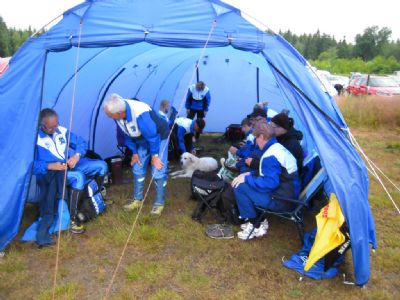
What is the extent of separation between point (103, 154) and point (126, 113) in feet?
7.94

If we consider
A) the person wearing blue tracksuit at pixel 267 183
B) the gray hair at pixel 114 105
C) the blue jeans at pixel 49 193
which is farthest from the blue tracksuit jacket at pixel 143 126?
the person wearing blue tracksuit at pixel 267 183

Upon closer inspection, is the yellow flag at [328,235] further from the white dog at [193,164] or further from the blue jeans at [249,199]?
the white dog at [193,164]

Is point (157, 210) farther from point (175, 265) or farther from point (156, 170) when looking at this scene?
point (175, 265)

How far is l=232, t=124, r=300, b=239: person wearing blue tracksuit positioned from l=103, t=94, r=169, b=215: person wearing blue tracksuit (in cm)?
102

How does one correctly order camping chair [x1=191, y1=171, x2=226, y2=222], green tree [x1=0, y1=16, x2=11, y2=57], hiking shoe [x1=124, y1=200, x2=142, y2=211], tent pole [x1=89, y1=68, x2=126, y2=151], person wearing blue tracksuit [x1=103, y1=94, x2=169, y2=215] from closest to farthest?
person wearing blue tracksuit [x1=103, y1=94, x2=169, y2=215]
camping chair [x1=191, y1=171, x2=226, y2=222]
hiking shoe [x1=124, y1=200, x2=142, y2=211]
tent pole [x1=89, y1=68, x2=126, y2=151]
green tree [x1=0, y1=16, x2=11, y2=57]

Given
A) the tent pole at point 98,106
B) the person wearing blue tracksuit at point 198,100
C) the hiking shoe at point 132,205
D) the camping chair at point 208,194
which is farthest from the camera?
the person wearing blue tracksuit at point 198,100

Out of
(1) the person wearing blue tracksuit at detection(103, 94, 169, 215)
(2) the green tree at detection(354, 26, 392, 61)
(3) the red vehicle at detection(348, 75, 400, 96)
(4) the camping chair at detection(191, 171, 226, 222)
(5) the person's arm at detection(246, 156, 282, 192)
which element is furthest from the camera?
(2) the green tree at detection(354, 26, 392, 61)

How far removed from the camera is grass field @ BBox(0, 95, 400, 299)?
3.05 m

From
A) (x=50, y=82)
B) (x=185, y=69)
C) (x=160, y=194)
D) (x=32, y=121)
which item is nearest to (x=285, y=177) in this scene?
(x=160, y=194)

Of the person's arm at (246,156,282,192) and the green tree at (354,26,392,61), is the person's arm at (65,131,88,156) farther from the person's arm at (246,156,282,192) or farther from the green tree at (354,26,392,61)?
the green tree at (354,26,392,61)

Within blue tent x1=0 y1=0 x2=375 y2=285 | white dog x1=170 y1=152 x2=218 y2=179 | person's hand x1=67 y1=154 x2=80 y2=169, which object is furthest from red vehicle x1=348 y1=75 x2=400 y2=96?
person's hand x1=67 y1=154 x2=80 y2=169

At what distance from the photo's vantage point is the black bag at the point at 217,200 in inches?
160

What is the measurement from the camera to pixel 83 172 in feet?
14.2

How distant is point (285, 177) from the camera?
362cm
